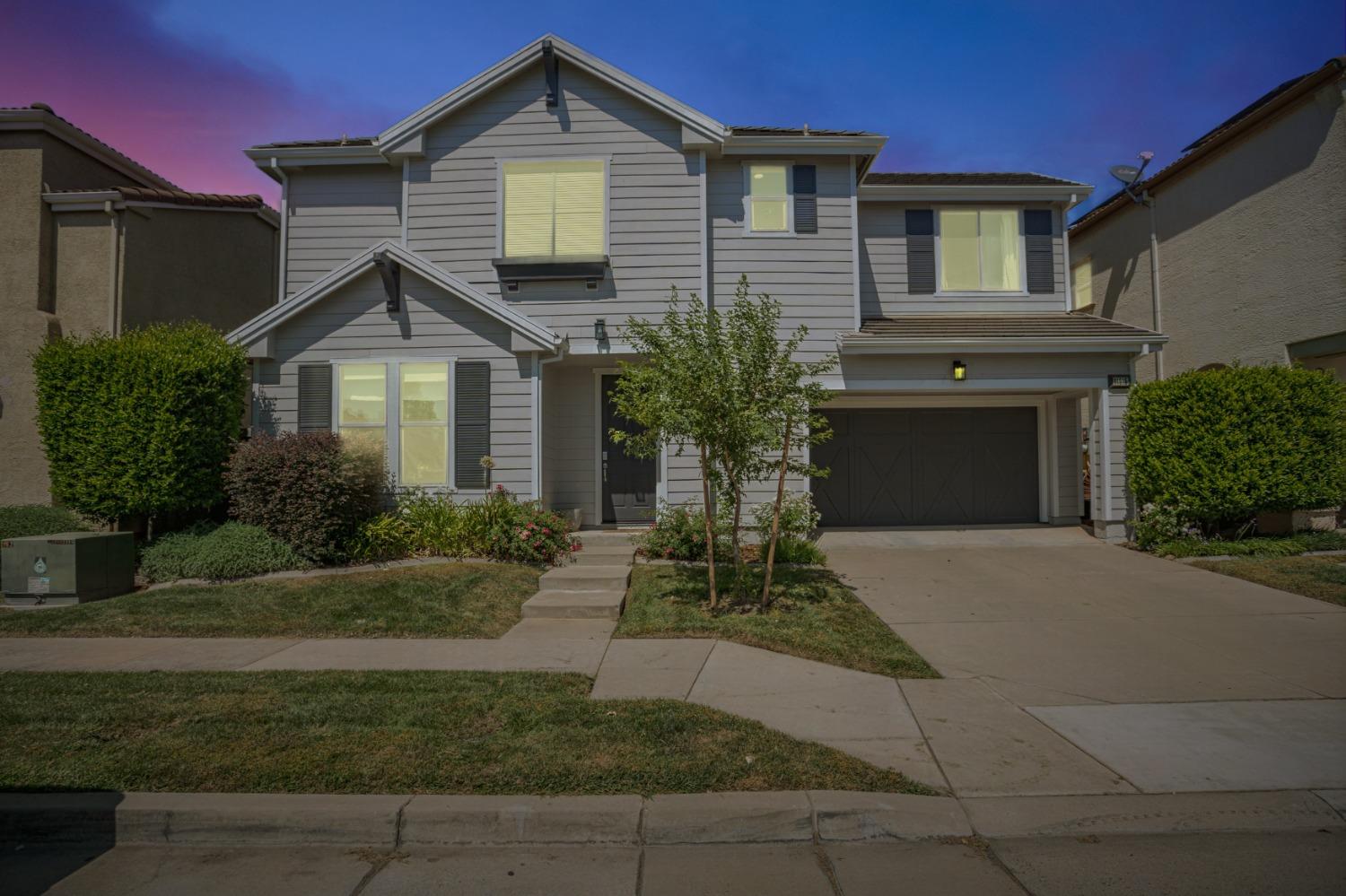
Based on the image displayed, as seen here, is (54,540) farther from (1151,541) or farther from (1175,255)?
(1175,255)

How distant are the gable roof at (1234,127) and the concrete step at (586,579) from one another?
43.4 ft

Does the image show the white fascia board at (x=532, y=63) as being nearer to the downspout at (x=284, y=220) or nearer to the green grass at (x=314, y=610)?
the downspout at (x=284, y=220)

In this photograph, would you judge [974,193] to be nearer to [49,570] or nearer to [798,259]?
[798,259]

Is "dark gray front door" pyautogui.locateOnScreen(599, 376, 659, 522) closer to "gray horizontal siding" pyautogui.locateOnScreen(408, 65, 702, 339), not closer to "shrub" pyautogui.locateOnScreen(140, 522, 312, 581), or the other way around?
"gray horizontal siding" pyautogui.locateOnScreen(408, 65, 702, 339)

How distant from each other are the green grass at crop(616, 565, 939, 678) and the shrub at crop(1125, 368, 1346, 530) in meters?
5.85

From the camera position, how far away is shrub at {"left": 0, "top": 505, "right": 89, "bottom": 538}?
35.5 ft

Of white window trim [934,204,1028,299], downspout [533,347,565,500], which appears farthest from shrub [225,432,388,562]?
white window trim [934,204,1028,299]

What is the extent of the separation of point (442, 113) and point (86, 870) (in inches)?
449

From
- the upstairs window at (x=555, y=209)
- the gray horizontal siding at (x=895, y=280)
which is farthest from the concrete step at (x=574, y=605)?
the gray horizontal siding at (x=895, y=280)

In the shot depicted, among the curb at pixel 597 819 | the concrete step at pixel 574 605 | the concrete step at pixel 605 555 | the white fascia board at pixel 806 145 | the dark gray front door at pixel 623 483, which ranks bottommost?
the curb at pixel 597 819

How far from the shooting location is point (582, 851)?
380cm

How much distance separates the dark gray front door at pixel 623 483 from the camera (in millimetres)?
12898

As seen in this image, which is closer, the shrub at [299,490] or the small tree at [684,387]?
the small tree at [684,387]

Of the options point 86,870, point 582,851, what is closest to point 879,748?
point 582,851
